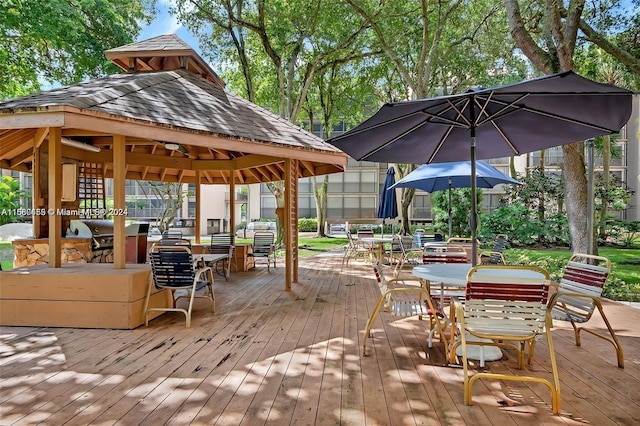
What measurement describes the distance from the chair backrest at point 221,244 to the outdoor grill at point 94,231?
203cm

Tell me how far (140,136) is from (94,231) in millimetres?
3838

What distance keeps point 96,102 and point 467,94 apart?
402cm

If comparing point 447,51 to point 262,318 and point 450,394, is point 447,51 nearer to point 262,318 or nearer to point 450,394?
point 262,318

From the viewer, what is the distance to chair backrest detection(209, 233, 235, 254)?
827 cm

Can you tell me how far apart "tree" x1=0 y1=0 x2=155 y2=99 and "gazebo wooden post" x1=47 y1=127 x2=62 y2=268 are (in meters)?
6.41

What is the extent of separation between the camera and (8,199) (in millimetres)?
18516

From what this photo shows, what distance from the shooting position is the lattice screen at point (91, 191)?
27.3 feet

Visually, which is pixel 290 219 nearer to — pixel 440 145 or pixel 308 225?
pixel 440 145

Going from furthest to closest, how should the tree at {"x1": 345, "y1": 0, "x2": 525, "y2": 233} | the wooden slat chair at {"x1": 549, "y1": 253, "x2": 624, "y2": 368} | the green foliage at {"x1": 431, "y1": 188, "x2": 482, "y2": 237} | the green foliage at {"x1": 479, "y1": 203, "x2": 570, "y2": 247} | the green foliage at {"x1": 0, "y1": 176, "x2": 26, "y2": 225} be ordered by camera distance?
the green foliage at {"x1": 0, "y1": 176, "x2": 26, "y2": 225}
the green foliage at {"x1": 431, "y1": 188, "x2": 482, "y2": 237}
the green foliage at {"x1": 479, "y1": 203, "x2": 570, "y2": 247}
the tree at {"x1": 345, "y1": 0, "x2": 525, "y2": 233}
the wooden slat chair at {"x1": 549, "y1": 253, "x2": 624, "y2": 368}

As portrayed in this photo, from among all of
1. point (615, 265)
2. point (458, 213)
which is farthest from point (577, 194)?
point (458, 213)

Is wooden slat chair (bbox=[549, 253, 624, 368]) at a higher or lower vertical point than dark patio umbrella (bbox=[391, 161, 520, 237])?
lower

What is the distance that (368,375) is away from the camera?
3.04 metres

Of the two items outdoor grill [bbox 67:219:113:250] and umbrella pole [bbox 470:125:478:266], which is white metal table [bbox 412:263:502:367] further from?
outdoor grill [bbox 67:219:113:250]

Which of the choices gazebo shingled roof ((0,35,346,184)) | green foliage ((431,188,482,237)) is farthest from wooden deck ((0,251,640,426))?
green foliage ((431,188,482,237))
